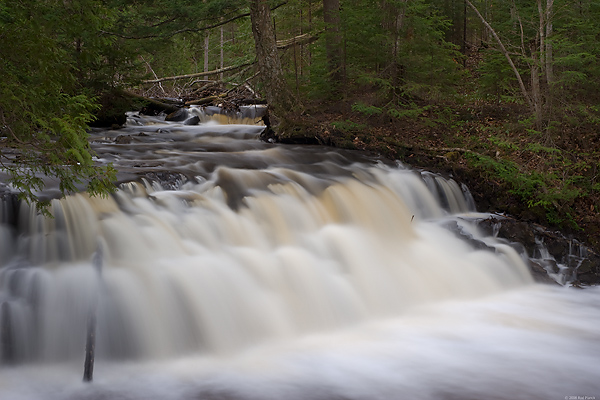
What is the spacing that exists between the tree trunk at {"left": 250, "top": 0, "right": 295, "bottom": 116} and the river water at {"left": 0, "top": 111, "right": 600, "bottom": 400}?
3.64m

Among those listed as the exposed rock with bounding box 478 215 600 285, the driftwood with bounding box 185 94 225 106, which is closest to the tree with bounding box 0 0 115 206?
the exposed rock with bounding box 478 215 600 285

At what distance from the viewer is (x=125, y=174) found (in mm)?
7434

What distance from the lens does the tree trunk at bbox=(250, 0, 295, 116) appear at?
11836mm

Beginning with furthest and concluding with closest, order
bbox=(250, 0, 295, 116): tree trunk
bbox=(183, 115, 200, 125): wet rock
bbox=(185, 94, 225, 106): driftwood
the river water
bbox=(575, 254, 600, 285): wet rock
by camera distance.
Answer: bbox=(185, 94, 225, 106): driftwood
bbox=(183, 115, 200, 125): wet rock
bbox=(250, 0, 295, 116): tree trunk
bbox=(575, 254, 600, 285): wet rock
the river water

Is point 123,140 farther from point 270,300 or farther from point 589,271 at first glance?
point 589,271

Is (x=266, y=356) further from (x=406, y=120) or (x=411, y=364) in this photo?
(x=406, y=120)

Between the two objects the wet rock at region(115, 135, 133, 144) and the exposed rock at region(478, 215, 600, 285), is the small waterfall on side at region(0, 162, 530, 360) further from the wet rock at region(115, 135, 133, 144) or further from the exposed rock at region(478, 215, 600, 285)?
the wet rock at region(115, 135, 133, 144)

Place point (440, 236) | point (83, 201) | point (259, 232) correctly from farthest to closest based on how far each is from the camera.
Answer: point (440, 236), point (259, 232), point (83, 201)

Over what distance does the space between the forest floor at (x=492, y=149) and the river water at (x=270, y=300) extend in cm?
144

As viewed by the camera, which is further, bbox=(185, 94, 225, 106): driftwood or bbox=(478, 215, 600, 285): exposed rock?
bbox=(185, 94, 225, 106): driftwood

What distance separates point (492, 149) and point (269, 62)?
525cm

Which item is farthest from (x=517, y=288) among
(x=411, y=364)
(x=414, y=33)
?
(x=414, y=33)

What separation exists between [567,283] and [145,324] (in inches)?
239

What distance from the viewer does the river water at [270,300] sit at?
4.71 metres
